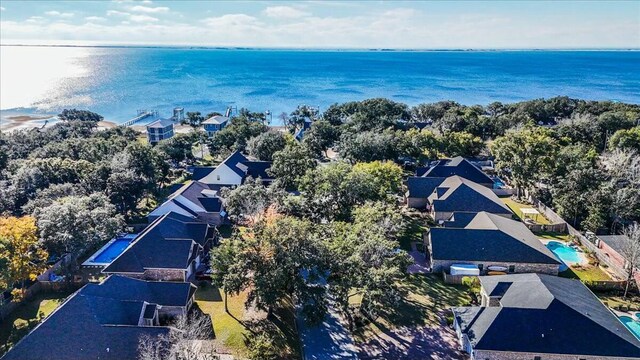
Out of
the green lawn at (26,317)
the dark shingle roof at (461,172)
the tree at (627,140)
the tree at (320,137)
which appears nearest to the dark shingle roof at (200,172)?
the tree at (320,137)

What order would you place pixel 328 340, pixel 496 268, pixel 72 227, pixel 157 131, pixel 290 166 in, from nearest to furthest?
pixel 328 340, pixel 72 227, pixel 496 268, pixel 290 166, pixel 157 131

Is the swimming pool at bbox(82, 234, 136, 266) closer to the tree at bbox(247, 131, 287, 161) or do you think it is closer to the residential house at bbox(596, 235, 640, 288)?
the tree at bbox(247, 131, 287, 161)

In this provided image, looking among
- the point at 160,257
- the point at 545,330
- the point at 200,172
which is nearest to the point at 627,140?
the point at 545,330

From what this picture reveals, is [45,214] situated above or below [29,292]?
above

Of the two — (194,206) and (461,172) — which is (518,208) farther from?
(194,206)

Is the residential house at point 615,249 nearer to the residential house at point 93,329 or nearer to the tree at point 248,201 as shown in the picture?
the tree at point 248,201

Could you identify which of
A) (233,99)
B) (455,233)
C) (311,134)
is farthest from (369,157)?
(233,99)

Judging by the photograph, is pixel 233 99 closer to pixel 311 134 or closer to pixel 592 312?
pixel 311 134
